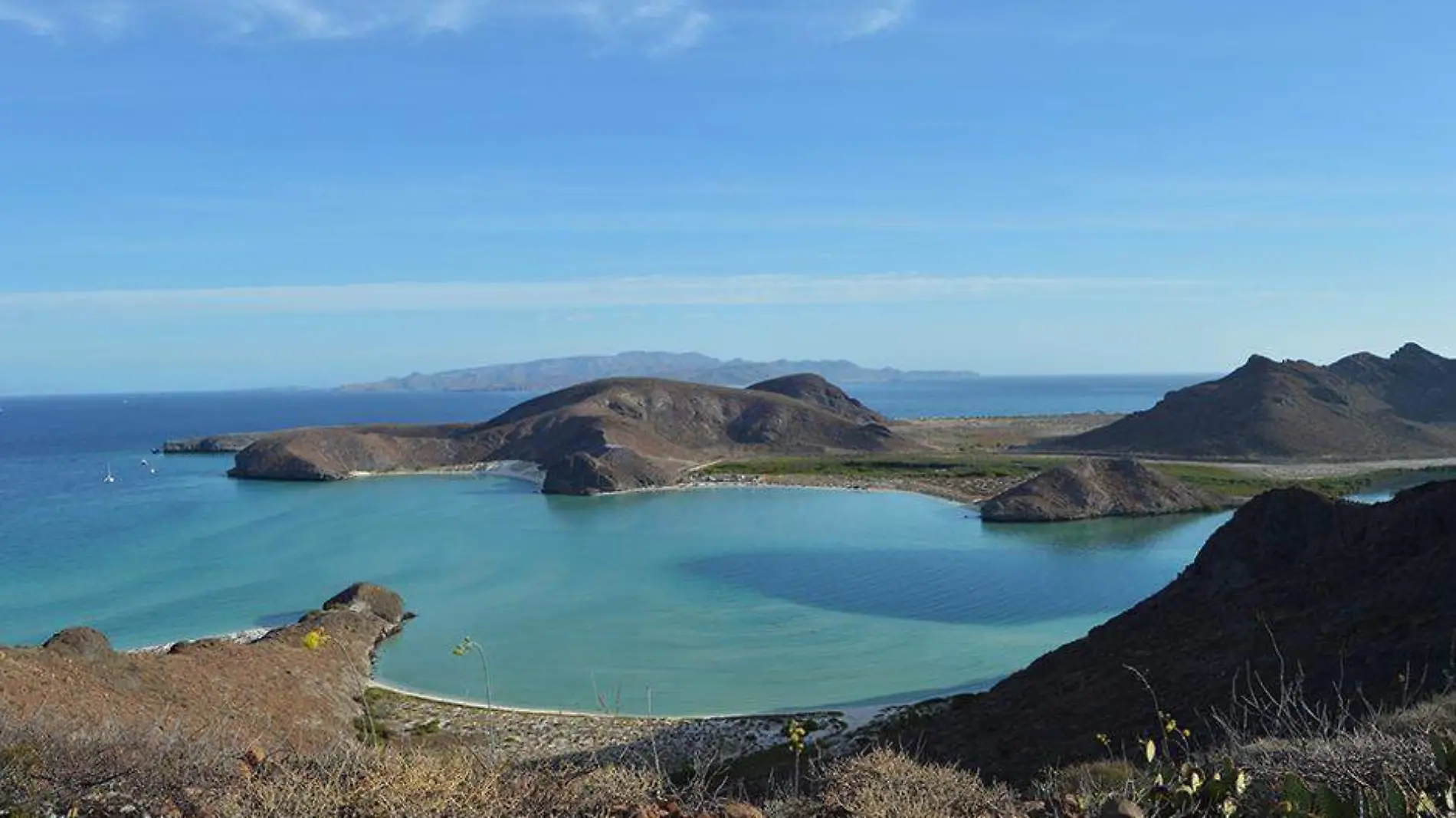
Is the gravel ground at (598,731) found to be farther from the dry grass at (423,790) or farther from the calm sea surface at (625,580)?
the dry grass at (423,790)

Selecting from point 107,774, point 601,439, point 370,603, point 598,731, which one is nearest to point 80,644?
point 598,731

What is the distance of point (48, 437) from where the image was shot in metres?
124

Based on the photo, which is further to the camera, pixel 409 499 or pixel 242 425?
pixel 242 425

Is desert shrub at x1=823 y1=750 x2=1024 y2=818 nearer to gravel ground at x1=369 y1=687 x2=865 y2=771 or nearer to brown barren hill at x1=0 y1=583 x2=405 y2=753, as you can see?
brown barren hill at x1=0 y1=583 x2=405 y2=753

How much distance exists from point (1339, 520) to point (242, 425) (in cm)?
15960

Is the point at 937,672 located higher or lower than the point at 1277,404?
lower

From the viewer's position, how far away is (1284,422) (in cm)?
7362

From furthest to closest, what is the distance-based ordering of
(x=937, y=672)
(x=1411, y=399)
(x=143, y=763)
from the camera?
(x=1411, y=399) → (x=937, y=672) → (x=143, y=763)

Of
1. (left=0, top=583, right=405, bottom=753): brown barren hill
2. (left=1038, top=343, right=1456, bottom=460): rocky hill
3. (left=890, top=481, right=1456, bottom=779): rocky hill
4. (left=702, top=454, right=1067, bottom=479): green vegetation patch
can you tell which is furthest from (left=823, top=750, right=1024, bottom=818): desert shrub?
(left=1038, top=343, right=1456, bottom=460): rocky hill

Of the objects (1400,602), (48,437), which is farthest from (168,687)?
(48,437)

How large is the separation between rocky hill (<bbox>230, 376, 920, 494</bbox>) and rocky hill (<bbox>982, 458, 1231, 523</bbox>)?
82.5 feet

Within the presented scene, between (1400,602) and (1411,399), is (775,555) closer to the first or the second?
(1400,602)

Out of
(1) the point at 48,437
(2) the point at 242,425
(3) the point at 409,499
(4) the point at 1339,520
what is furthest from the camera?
(2) the point at 242,425

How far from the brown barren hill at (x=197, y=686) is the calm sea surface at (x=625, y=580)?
3352 millimetres
